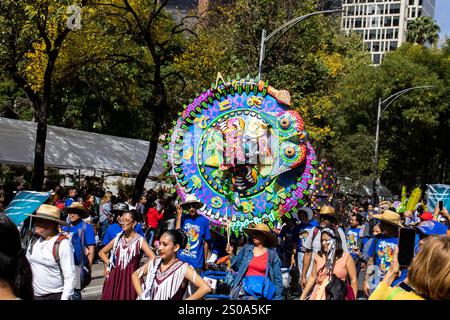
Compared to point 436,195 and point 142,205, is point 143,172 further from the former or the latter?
point 436,195

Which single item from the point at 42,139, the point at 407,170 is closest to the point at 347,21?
the point at 407,170

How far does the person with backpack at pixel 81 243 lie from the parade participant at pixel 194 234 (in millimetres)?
2394

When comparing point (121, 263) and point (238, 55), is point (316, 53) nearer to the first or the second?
point (238, 55)

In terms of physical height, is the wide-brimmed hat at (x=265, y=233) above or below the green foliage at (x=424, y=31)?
below

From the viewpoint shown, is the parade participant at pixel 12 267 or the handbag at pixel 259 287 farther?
the handbag at pixel 259 287

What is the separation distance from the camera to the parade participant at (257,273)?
27.5 feet

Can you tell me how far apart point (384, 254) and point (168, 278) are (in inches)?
149

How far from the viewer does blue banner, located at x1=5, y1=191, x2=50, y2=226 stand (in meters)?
8.73

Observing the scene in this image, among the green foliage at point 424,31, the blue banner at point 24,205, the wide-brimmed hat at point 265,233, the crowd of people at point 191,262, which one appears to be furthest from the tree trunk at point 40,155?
the green foliage at point 424,31

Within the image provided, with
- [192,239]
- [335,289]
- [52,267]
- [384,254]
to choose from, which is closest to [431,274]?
[335,289]

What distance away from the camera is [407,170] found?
49.3 meters

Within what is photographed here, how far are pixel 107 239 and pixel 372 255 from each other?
3823 mm

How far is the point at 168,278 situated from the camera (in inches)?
264

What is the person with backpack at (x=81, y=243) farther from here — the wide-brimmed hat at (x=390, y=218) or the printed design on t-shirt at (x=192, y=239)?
the wide-brimmed hat at (x=390, y=218)
